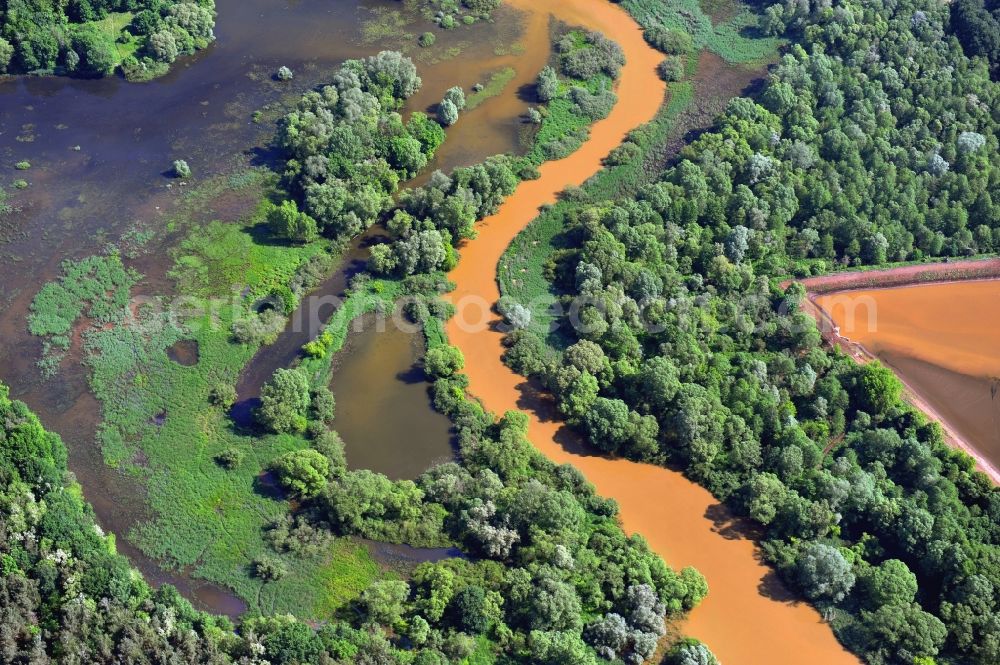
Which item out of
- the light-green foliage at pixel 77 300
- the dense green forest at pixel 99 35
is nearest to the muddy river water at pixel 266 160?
the light-green foliage at pixel 77 300

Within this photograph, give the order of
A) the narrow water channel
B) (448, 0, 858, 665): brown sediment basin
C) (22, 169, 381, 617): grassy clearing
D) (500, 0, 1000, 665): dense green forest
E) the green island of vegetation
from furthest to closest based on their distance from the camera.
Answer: the narrow water channel → (500, 0, 1000, 665): dense green forest → (22, 169, 381, 617): grassy clearing → (448, 0, 858, 665): brown sediment basin → the green island of vegetation

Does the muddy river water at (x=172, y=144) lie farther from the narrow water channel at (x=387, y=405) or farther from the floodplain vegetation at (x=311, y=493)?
the floodplain vegetation at (x=311, y=493)

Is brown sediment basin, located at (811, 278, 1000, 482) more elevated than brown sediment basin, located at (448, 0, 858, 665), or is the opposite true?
brown sediment basin, located at (811, 278, 1000, 482)

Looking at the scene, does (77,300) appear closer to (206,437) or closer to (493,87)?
(206,437)

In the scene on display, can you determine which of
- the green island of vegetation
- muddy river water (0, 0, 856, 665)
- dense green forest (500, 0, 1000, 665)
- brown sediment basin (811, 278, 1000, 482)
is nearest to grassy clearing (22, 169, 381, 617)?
the green island of vegetation

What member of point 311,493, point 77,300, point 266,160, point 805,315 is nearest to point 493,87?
point 266,160

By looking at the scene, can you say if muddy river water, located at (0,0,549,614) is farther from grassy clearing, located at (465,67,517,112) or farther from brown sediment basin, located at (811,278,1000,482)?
brown sediment basin, located at (811,278,1000,482)
